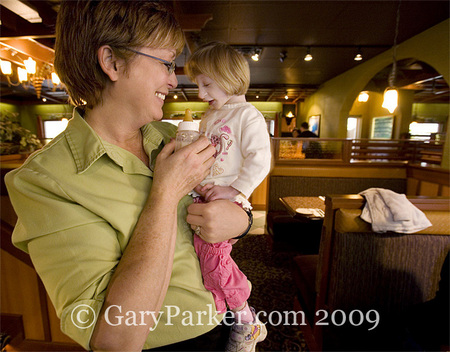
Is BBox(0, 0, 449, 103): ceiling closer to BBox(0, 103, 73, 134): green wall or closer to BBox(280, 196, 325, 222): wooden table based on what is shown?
BBox(280, 196, 325, 222): wooden table

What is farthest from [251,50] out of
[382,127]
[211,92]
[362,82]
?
[382,127]

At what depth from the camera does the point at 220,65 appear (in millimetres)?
845

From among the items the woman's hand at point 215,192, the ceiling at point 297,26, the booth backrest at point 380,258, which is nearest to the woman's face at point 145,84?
the woman's hand at point 215,192

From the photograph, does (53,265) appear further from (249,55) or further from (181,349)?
(249,55)

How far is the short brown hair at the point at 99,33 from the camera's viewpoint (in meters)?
0.70

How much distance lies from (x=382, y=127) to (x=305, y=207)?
10.8 m

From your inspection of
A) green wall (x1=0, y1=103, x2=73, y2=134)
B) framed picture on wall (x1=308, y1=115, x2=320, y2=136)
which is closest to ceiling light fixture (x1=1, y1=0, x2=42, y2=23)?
framed picture on wall (x1=308, y1=115, x2=320, y2=136)

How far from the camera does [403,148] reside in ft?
15.8

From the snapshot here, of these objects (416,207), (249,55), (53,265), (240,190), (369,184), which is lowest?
(369,184)

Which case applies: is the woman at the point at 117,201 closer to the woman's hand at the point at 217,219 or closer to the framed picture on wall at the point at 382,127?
the woman's hand at the point at 217,219

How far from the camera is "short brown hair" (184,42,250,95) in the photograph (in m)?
0.85

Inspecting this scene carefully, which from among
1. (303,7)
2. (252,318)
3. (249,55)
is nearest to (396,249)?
(252,318)

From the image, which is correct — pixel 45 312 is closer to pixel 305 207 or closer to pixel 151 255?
pixel 151 255

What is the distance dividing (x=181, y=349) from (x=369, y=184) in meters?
4.10
